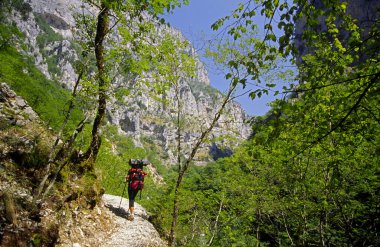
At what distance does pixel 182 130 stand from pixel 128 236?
17.5 ft

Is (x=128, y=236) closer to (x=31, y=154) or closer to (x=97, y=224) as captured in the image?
(x=97, y=224)

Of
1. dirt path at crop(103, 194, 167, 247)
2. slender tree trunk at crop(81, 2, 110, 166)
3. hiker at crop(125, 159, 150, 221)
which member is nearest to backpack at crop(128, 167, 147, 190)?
hiker at crop(125, 159, 150, 221)

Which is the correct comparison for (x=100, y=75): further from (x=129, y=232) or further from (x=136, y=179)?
(x=136, y=179)

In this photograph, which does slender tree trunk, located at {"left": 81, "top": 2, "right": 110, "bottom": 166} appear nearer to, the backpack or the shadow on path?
the backpack

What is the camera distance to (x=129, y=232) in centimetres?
1075

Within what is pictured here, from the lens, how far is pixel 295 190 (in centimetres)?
1209

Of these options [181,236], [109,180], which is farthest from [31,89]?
[181,236]

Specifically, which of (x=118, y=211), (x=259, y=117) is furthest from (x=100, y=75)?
(x=118, y=211)

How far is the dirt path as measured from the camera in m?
9.84

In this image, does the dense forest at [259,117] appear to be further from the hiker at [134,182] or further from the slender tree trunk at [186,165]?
the hiker at [134,182]

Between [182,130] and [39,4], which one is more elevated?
[39,4]

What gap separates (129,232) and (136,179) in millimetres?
2495

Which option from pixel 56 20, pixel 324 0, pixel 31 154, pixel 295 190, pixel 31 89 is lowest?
pixel 31 154

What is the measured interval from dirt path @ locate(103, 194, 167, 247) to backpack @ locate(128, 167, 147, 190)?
1253mm
